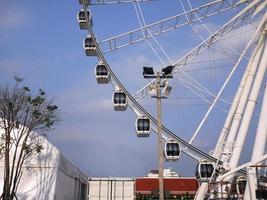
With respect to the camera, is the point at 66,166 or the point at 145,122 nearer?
the point at 145,122

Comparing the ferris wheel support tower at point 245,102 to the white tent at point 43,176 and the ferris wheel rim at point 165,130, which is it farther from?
the white tent at point 43,176

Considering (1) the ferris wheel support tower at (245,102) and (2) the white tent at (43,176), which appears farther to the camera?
(2) the white tent at (43,176)

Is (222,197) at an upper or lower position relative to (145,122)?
lower

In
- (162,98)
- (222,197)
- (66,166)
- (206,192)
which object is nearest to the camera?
(162,98)

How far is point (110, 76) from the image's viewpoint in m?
26.2

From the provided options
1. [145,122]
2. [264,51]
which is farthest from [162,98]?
[264,51]

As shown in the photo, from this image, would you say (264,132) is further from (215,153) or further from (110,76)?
(110,76)

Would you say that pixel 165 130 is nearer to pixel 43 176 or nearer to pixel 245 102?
pixel 245 102

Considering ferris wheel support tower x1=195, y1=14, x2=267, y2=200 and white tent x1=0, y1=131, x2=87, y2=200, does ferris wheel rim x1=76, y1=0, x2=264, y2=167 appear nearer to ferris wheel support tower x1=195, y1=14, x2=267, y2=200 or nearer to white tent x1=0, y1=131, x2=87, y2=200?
ferris wheel support tower x1=195, y1=14, x2=267, y2=200

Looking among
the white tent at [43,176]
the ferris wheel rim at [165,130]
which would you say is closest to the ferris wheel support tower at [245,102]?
the ferris wheel rim at [165,130]

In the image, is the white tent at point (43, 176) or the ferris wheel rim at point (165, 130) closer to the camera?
the ferris wheel rim at point (165, 130)

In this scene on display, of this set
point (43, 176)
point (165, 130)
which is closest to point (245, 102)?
point (165, 130)

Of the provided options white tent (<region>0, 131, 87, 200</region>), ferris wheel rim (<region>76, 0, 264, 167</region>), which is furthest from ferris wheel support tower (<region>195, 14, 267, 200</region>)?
white tent (<region>0, 131, 87, 200</region>)

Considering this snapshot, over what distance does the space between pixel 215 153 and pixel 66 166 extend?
1549cm
